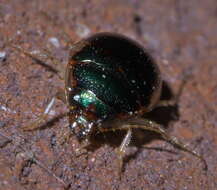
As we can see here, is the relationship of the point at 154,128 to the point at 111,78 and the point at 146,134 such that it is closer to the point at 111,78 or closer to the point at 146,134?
the point at 146,134

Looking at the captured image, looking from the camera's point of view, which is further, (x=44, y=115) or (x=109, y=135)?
(x=109, y=135)

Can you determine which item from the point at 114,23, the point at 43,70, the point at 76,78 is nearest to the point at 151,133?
the point at 76,78

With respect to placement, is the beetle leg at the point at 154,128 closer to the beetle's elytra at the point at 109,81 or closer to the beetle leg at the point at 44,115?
the beetle's elytra at the point at 109,81

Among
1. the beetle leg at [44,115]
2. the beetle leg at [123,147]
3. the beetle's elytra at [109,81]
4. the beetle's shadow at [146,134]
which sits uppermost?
the beetle's elytra at [109,81]

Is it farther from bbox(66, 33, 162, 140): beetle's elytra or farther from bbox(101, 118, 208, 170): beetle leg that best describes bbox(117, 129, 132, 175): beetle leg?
bbox(66, 33, 162, 140): beetle's elytra

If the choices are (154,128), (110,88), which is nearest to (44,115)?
(110,88)

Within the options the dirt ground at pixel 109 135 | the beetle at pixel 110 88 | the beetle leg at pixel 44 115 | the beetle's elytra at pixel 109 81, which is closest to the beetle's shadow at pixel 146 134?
the dirt ground at pixel 109 135
